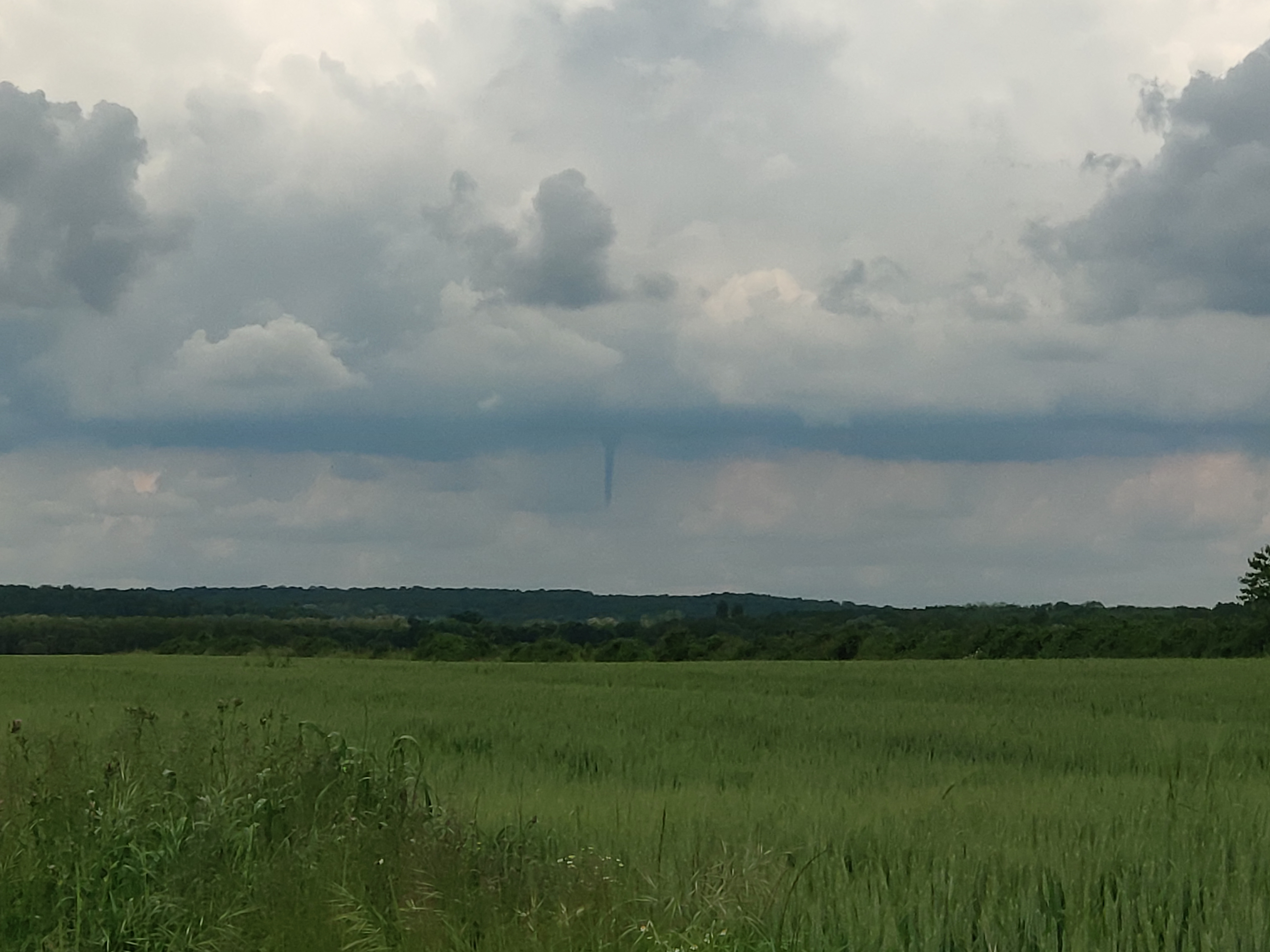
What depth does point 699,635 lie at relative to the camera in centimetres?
8525

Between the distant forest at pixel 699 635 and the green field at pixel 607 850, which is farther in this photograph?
the distant forest at pixel 699 635

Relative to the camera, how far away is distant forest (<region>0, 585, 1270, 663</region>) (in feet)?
201

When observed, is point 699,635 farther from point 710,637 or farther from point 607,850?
point 607,850

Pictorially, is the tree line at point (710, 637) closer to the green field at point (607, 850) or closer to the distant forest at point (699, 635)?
the distant forest at point (699, 635)

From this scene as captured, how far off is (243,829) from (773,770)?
284 inches

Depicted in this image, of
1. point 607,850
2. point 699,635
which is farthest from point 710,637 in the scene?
point 607,850

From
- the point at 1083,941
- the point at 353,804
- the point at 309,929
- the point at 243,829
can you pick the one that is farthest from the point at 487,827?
the point at 1083,941

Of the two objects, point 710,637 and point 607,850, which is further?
point 710,637

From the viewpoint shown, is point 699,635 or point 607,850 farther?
point 699,635

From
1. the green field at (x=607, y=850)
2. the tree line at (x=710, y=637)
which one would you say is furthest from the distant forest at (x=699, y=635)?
the green field at (x=607, y=850)

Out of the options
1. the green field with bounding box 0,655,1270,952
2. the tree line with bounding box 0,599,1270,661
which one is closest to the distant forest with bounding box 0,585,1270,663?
the tree line with bounding box 0,599,1270,661

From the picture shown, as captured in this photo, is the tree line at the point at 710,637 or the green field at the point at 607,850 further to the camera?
the tree line at the point at 710,637

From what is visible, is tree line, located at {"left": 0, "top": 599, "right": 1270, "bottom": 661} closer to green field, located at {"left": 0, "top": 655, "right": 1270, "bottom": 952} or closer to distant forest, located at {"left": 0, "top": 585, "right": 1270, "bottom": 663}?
distant forest, located at {"left": 0, "top": 585, "right": 1270, "bottom": 663}

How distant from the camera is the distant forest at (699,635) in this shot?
61.2 m
